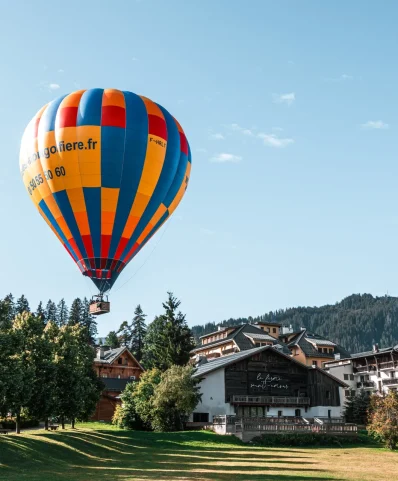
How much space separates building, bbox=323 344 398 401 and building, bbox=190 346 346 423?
16147 millimetres

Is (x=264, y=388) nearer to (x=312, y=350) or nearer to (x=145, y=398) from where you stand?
(x=145, y=398)

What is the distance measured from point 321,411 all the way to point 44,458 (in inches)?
1535

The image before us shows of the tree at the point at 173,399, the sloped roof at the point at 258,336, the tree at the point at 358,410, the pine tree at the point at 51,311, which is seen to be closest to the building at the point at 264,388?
the tree at the point at 358,410

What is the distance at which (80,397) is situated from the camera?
47.0m

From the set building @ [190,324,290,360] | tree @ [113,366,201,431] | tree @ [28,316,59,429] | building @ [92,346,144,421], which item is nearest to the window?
tree @ [113,366,201,431]

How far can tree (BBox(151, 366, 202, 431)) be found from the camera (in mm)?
52938

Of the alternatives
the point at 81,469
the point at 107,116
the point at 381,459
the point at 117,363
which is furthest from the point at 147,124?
the point at 117,363

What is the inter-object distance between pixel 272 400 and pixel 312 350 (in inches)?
1627

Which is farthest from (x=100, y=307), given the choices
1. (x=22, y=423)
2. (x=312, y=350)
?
(x=312, y=350)

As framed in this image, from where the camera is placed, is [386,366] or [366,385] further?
[366,385]

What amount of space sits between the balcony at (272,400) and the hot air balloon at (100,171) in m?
28.7

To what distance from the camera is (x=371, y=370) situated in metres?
88.1

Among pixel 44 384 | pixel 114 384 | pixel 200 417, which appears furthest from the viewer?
pixel 114 384

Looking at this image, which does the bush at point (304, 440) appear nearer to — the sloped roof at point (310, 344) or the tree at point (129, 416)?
the tree at point (129, 416)
